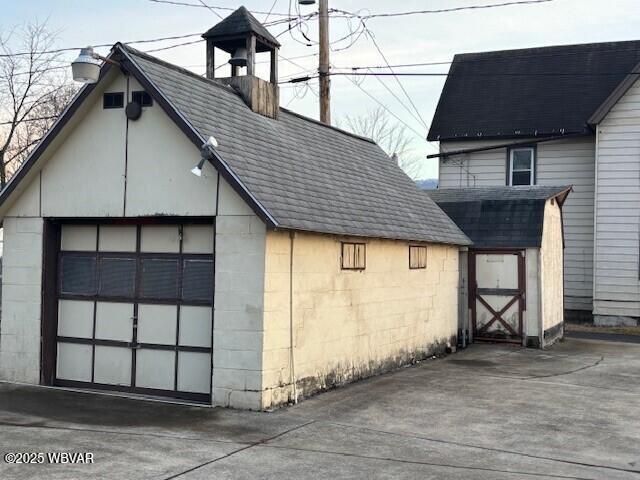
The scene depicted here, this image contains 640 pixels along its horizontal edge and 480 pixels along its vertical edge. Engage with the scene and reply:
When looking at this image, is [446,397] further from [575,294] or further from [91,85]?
[575,294]

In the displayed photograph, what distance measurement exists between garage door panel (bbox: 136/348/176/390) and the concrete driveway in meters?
0.53

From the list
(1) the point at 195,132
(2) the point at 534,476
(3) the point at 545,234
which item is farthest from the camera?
(3) the point at 545,234

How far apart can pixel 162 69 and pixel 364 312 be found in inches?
214

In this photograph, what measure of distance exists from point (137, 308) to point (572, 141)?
1731cm

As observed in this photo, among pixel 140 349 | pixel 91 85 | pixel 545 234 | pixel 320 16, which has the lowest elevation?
pixel 140 349

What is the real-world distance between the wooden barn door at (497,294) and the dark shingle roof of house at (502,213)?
0.36 m

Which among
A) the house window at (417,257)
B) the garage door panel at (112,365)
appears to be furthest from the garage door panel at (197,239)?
the house window at (417,257)

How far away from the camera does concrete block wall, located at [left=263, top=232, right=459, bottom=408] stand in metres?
10.7

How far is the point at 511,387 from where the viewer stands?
12711mm

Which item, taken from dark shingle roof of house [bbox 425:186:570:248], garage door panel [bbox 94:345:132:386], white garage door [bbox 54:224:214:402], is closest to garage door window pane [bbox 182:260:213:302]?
white garage door [bbox 54:224:214:402]

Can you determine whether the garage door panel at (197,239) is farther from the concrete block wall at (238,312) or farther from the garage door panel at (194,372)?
the garage door panel at (194,372)

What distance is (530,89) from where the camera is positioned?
26.1m

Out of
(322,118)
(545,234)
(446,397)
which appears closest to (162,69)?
(446,397)

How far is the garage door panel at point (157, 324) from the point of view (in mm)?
11312
